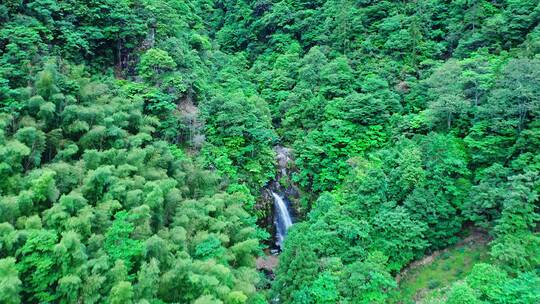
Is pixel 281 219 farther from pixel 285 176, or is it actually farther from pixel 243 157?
pixel 243 157

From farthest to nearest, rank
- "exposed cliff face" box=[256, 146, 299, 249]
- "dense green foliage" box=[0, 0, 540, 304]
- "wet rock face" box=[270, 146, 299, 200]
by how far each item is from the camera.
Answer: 1. "wet rock face" box=[270, 146, 299, 200]
2. "exposed cliff face" box=[256, 146, 299, 249]
3. "dense green foliage" box=[0, 0, 540, 304]

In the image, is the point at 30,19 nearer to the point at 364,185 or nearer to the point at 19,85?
the point at 19,85

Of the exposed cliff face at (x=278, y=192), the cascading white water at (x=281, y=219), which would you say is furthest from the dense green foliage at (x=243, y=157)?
the cascading white water at (x=281, y=219)

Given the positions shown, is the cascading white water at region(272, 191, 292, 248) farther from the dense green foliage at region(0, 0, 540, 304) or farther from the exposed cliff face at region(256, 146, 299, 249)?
the dense green foliage at region(0, 0, 540, 304)

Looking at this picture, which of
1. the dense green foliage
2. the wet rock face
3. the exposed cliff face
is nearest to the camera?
the dense green foliage

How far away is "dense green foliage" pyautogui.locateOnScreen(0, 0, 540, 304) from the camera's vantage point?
1582 cm

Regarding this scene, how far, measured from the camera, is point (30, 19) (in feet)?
78.1

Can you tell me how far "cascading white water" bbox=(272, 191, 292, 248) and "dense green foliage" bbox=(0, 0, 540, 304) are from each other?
119cm

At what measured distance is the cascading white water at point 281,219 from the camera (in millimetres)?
28016

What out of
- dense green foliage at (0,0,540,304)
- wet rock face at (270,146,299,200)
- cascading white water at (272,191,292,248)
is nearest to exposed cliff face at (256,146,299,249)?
wet rock face at (270,146,299,200)

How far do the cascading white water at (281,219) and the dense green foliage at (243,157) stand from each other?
1192 mm

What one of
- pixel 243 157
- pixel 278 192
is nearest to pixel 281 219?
pixel 278 192

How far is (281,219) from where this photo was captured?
28.2 meters

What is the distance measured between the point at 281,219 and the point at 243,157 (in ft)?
16.8
